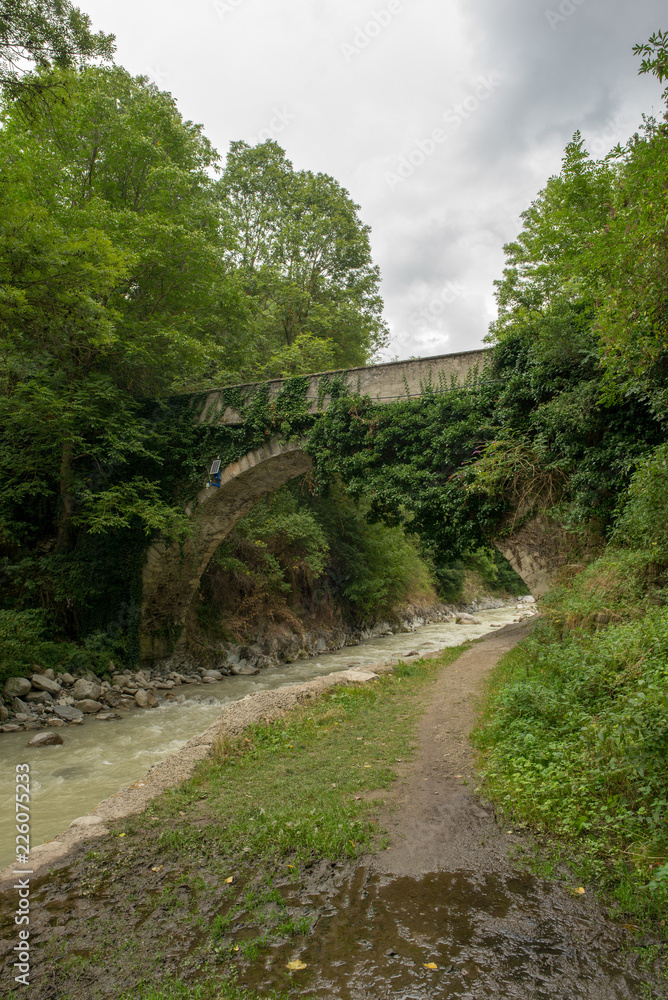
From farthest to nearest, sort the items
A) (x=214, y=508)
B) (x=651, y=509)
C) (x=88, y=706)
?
(x=214, y=508), (x=88, y=706), (x=651, y=509)

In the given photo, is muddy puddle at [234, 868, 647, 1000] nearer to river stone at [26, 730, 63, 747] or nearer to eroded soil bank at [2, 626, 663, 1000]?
eroded soil bank at [2, 626, 663, 1000]

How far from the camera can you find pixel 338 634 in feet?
51.7

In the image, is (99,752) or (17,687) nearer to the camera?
(99,752)

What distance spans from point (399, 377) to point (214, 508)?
525cm

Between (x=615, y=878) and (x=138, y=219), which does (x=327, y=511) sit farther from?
(x=615, y=878)

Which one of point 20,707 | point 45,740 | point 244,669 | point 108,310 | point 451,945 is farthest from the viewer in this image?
point 244,669

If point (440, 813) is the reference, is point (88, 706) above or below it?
below

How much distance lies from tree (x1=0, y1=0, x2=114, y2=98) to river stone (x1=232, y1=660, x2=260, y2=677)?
10205 millimetres

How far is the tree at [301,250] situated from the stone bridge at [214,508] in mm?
5559

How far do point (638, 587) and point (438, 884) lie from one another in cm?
337

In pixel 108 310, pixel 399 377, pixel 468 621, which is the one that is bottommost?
pixel 468 621

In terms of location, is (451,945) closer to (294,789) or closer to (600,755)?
(600,755)

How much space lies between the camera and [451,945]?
2.11 m

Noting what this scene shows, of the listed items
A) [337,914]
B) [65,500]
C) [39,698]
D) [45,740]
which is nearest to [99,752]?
[45,740]
